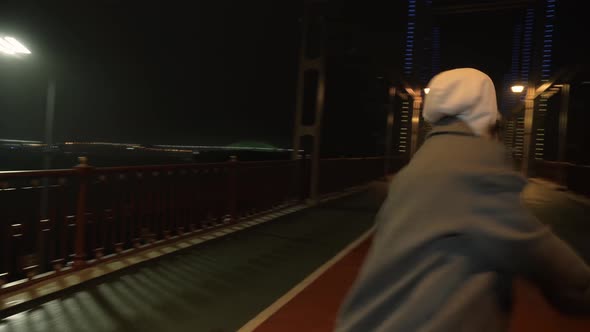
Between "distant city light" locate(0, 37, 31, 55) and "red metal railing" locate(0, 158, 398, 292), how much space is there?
421cm

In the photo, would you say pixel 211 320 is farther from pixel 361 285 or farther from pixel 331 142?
pixel 331 142

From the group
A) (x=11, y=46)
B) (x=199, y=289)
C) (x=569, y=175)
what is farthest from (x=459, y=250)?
(x=569, y=175)

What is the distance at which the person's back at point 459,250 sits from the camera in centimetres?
106

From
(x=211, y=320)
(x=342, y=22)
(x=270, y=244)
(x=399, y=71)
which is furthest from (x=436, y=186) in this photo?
(x=399, y=71)

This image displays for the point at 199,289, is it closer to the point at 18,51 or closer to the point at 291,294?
the point at 291,294

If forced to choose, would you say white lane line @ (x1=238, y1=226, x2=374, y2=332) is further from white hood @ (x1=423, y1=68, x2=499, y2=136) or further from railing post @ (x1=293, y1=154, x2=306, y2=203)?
railing post @ (x1=293, y1=154, x2=306, y2=203)

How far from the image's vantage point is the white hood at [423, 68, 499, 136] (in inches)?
50.2

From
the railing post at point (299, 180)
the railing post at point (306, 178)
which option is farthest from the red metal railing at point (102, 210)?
the railing post at point (306, 178)

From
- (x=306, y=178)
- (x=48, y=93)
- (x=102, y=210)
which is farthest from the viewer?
(x=306, y=178)

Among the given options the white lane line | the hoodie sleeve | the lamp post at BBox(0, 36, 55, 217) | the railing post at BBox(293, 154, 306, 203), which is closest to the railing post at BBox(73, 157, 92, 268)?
the lamp post at BBox(0, 36, 55, 217)

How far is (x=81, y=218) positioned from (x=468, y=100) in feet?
15.0

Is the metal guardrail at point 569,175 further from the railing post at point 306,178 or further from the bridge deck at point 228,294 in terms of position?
the railing post at point 306,178

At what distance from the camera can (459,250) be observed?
108cm

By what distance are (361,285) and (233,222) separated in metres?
7.19
